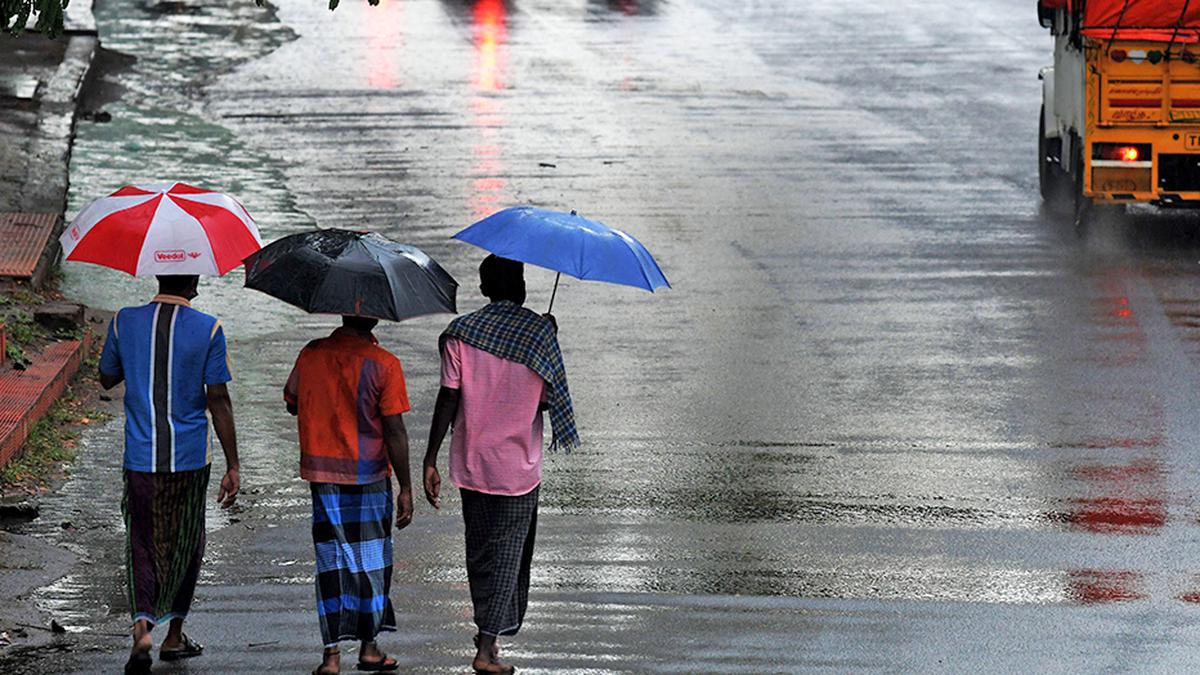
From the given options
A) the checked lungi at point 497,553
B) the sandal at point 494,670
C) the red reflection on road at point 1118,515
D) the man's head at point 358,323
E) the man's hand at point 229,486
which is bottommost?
the red reflection on road at point 1118,515

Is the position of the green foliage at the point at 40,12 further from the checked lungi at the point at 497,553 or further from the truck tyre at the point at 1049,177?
the truck tyre at the point at 1049,177

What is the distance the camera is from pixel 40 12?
29.0 feet

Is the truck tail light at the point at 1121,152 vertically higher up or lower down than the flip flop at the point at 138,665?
higher up

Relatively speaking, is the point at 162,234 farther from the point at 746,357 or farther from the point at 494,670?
the point at 746,357

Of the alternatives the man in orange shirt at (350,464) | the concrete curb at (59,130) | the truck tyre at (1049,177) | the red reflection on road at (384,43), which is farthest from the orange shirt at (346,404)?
the red reflection on road at (384,43)

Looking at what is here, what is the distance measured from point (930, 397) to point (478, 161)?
32.6ft

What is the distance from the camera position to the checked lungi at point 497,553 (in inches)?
283

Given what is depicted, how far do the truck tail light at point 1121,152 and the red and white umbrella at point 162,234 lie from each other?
11.6m

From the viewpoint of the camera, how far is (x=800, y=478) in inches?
408

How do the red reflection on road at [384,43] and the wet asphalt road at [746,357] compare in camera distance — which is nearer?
the wet asphalt road at [746,357]

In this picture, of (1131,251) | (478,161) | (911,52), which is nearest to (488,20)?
(911,52)

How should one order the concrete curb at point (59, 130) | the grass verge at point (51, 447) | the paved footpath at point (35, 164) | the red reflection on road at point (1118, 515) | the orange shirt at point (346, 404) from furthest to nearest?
the concrete curb at point (59, 130) < the grass verge at point (51, 447) < the red reflection on road at point (1118, 515) < the paved footpath at point (35, 164) < the orange shirt at point (346, 404)

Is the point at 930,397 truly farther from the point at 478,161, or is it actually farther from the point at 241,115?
the point at 241,115

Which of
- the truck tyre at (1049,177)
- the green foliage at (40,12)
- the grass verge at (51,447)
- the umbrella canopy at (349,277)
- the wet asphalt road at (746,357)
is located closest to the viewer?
the umbrella canopy at (349,277)
